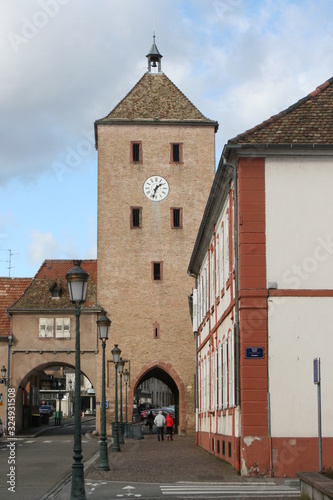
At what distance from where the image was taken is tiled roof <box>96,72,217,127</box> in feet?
189

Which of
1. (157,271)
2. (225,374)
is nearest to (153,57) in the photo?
(157,271)

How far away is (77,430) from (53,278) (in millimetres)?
45472

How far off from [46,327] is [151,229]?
894cm

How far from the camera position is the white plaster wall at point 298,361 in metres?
20.5

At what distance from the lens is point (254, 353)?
20.7 meters

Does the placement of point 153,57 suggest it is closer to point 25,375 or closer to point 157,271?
point 157,271

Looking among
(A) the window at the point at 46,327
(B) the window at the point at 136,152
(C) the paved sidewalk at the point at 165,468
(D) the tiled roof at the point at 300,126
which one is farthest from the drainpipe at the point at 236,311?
(A) the window at the point at 46,327

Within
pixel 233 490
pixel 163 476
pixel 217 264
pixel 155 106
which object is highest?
pixel 155 106

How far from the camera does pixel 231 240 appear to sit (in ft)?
77.3

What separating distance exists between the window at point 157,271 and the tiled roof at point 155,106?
9086 millimetres

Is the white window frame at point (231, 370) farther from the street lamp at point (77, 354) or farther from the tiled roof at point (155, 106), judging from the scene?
the tiled roof at point (155, 106)

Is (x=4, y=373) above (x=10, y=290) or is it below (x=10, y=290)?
below

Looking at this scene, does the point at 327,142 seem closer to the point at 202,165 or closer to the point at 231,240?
the point at 231,240

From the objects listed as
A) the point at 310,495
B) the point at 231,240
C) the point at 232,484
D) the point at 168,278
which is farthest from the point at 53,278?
the point at 310,495
